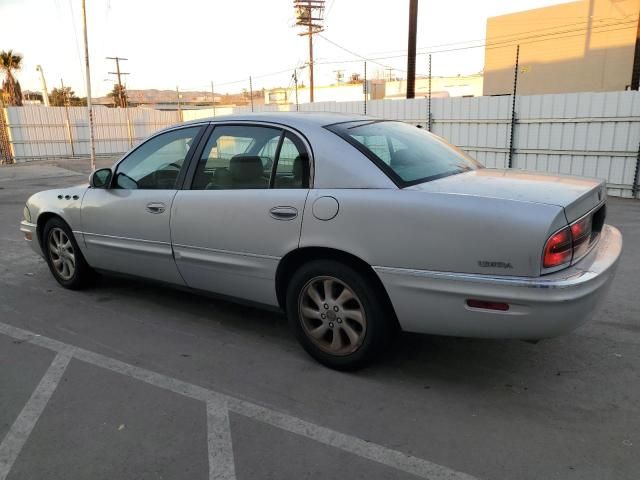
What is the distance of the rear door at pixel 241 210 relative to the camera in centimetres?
333

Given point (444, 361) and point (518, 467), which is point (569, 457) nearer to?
point (518, 467)

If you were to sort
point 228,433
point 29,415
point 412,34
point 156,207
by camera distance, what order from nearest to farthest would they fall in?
point 228,433, point 29,415, point 156,207, point 412,34

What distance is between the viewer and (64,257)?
16.5ft

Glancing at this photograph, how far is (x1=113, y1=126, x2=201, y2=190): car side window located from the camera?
405 centimetres

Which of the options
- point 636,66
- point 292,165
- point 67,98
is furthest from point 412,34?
point 67,98

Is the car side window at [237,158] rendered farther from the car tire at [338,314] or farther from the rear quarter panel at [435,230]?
the car tire at [338,314]

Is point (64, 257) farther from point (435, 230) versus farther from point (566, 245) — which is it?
point (566, 245)

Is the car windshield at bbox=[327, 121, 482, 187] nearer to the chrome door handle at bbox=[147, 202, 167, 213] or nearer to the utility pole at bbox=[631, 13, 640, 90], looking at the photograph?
the chrome door handle at bbox=[147, 202, 167, 213]

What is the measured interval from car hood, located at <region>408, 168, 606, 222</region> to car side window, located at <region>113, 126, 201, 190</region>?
77.8 inches

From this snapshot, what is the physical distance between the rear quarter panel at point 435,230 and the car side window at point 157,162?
141cm

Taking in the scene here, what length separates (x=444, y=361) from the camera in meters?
3.49

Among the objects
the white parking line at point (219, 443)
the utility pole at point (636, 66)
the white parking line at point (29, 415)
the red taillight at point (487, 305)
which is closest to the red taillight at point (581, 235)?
the red taillight at point (487, 305)

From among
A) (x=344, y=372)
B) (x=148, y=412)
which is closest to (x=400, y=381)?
(x=344, y=372)

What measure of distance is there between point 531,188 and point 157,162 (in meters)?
2.84
